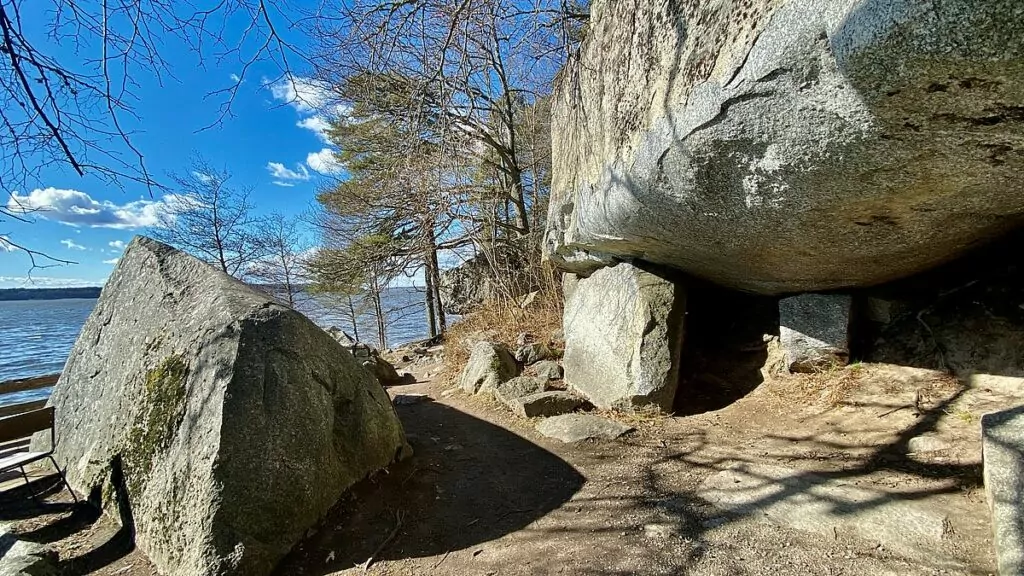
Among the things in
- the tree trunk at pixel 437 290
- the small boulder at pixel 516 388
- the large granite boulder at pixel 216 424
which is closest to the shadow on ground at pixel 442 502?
the large granite boulder at pixel 216 424

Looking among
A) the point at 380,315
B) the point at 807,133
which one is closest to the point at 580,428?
the point at 807,133

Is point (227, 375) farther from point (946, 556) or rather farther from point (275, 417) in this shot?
point (946, 556)

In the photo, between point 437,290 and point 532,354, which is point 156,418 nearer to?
point 532,354

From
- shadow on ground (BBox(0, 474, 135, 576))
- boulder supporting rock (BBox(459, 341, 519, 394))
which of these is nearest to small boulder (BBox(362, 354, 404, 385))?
boulder supporting rock (BBox(459, 341, 519, 394))

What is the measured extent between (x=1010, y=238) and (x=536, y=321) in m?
4.52

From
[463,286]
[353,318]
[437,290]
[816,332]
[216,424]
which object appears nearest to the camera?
[216,424]

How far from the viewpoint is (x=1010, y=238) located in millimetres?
2896

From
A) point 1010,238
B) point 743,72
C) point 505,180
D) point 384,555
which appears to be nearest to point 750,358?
point 1010,238

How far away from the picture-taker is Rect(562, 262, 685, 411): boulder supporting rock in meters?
3.67

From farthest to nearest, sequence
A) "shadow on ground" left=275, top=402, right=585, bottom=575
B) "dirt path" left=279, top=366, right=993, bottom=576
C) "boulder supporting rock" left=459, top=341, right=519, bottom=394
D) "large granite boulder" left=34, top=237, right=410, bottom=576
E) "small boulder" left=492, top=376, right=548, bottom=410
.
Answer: "boulder supporting rock" left=459, top=341, right=519, bottom=394
"small boulder" left=492, top=376, right=548, bottom=410
"shadow on ground" left=275, top=402, right=585, bottom=575
"large granite boulder" left=34, top=237, right=410, bottom=576
"dirt path" left=279, top=366, right=993, bottom=576

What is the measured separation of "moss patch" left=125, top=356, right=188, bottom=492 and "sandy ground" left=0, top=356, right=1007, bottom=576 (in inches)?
15.7

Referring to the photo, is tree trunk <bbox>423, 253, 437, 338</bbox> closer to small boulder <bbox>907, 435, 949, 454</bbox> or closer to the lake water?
the lake water

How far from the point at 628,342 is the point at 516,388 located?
1.16 meters

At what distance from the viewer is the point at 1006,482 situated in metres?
1.57
